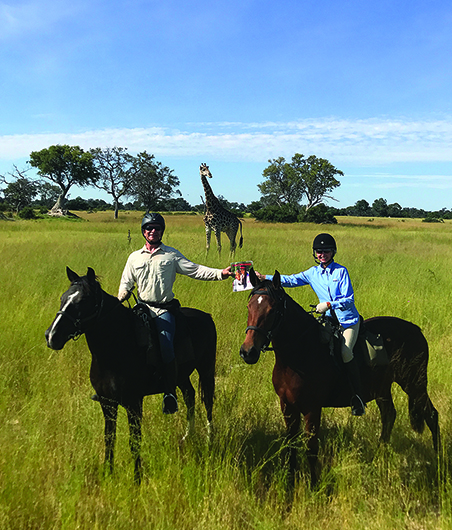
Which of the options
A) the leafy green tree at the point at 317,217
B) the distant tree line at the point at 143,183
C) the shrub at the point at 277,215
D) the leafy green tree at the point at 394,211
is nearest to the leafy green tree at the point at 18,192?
the distant tree line at the point at 143,183

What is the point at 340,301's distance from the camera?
11.6 ft

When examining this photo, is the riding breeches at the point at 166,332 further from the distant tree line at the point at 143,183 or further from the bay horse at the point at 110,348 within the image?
the distant tree line at the point at 143,183

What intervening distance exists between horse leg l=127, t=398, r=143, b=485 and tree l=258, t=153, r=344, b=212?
184 ft

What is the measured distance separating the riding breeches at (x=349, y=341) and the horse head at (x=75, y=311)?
2271mm

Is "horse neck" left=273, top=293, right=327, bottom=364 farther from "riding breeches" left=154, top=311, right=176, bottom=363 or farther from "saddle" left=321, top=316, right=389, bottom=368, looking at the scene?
"riding breeches" left=154, top=311, right=176, bottom=363

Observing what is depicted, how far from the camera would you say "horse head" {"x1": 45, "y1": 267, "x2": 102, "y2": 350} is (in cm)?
301

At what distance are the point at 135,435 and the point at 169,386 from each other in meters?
0.52

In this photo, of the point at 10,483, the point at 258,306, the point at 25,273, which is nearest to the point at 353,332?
the point at 258,306

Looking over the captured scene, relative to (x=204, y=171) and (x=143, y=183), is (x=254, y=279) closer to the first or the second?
(x=204, y=171)

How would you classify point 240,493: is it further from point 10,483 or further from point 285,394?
point 10,483

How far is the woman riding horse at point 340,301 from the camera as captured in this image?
11.6 feet

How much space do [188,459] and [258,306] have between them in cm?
154

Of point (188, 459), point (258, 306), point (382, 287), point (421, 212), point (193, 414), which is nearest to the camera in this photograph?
point (258, 306)

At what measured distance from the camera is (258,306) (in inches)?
121
